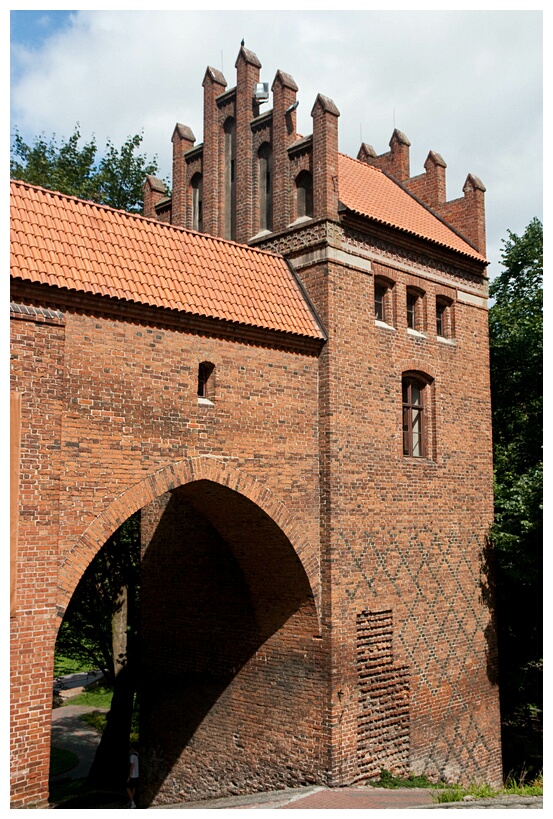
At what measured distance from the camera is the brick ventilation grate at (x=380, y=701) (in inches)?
464

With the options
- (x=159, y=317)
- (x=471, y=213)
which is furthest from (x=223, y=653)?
(x=471, y=213)

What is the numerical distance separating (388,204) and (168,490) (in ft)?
24.5

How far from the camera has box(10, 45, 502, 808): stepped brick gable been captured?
8906 millimetres

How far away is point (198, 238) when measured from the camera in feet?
37.1

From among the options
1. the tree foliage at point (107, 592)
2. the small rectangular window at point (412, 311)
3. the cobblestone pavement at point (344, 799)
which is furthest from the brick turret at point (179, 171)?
the cobblestone pavement at point (344, 799)

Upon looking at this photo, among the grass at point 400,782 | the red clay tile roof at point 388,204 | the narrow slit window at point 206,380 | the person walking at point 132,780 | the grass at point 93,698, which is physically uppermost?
the red clay tile roof at point 388,204

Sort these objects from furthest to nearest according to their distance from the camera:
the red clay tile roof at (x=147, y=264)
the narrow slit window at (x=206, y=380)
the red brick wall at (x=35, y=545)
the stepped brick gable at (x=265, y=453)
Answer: the narrow slit window at (x=206, y=380) < the red clay tile roof at (x=147, y=264) < the stepped brick gable at (x=265, y=453) < the red brick wall at (x=35, y=545)

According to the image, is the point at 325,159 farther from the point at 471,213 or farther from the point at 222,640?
the point at 222,640

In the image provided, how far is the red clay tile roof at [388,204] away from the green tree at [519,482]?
365 cm

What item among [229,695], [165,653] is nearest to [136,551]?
[165,653]

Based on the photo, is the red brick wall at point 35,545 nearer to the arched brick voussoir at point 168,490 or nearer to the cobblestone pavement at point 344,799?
the arched brick voussoir at point 168,490

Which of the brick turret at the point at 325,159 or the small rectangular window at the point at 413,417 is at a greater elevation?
the brick turret at the point at 325,159

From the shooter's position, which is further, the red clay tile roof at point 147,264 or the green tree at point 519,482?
the green tree at point 519,482

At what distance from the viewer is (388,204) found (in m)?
14.5
